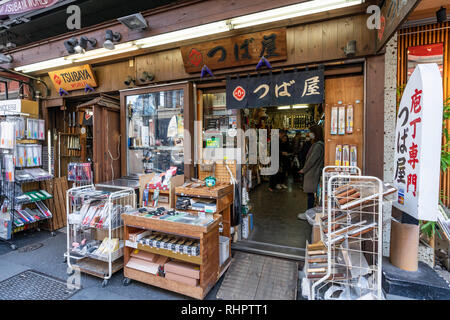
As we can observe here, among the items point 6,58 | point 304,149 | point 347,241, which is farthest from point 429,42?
point 6,58

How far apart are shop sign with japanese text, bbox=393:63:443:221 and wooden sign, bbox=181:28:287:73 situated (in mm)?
1961

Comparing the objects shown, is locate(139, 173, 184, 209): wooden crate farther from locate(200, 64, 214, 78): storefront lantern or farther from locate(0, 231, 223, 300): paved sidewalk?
locate(200, 64, 214, 78): storefront lantern

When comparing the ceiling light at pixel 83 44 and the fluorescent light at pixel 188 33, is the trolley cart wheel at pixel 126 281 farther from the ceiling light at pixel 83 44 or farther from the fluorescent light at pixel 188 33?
the ceiling light at pixel 83 44

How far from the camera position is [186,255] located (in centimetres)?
273

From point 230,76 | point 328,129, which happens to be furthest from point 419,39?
point 230,76

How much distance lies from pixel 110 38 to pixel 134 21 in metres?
0.60

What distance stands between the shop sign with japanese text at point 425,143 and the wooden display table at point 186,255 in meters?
2.23

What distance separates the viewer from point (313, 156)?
15.3ft

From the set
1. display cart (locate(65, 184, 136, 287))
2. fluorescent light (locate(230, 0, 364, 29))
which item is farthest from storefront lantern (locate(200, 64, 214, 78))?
display cart (locate(65, 184, 136, 287))

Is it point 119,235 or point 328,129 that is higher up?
point 328,129

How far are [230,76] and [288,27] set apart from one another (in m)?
1.24

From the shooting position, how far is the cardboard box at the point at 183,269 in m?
2.70
